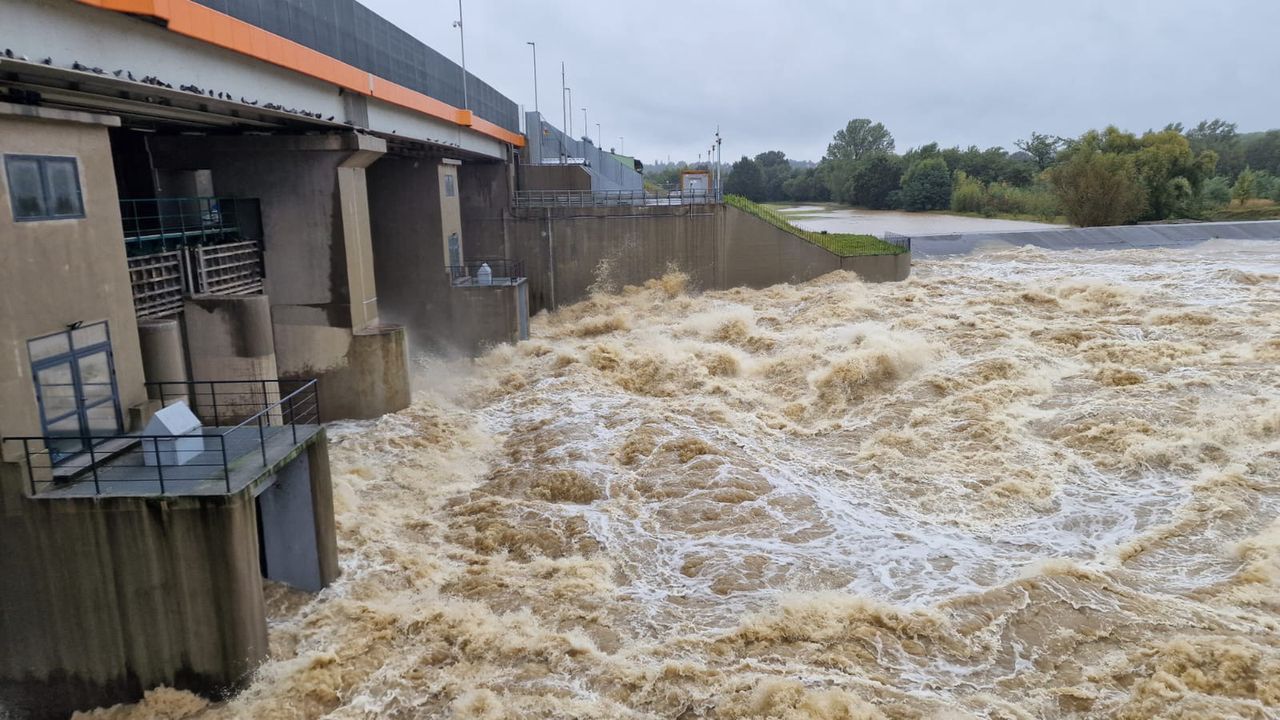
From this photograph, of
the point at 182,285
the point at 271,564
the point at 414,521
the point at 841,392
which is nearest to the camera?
the point at 271,564

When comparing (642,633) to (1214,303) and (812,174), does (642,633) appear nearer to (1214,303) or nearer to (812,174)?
(1214,303)

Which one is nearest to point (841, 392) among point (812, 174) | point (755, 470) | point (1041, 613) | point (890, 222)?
point (755, 470)

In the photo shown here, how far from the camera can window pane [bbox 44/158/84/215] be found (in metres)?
9.09

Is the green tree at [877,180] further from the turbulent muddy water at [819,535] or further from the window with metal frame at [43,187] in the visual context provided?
the window with metal frame at [43,187]

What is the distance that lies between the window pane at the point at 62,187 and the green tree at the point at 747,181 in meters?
98.3

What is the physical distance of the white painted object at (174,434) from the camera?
28.7 feet

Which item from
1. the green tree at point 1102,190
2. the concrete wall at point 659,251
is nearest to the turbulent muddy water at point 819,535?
the concrete wall at point 659,251

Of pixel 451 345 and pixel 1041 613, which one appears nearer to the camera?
pixel 1041 613

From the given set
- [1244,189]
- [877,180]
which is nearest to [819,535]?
[1244,189]

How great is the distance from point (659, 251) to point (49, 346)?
24225mm

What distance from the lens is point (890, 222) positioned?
64.3 m

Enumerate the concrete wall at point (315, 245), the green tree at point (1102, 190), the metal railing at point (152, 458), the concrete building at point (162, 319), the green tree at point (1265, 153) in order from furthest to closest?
1. the green tree at point (1265, 153)
2. the green tree at point (1102, 190)
3. the concrete wall at point (315, 245)
4. the metal railing at point (152, 458)
5. the concrete building at point (162, 319)

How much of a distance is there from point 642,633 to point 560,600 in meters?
1.26

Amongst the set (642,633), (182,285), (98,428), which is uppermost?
(182,285)
